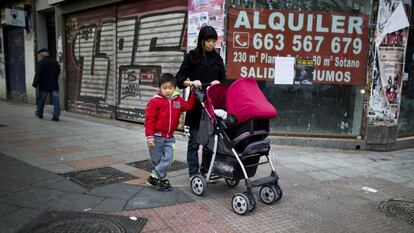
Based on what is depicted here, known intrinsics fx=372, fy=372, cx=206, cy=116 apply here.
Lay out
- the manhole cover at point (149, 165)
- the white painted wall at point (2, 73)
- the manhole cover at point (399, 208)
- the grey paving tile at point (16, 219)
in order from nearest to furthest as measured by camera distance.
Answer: the grey paving tile at point (16, 219) < the manhole cover at point (399, 208) < the manhole cover at point (149, 165) < the white painted wall at point (2, 73)

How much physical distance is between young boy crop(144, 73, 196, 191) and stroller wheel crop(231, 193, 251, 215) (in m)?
0.98

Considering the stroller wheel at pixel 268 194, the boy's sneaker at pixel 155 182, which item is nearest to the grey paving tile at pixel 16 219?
the boy's sneaker at pixel 155 182

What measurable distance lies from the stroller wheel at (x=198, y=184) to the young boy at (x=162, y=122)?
0.34 meters

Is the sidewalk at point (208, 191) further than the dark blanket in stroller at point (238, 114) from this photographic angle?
No

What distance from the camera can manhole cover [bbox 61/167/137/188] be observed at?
470 cm

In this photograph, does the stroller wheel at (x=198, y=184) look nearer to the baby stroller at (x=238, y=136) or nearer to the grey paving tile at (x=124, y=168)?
the baby stroller at (x=238, y=136)

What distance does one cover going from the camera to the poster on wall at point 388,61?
7.14m

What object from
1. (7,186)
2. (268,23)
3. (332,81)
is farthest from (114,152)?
(332,81)

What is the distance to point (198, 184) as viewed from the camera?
4340mm

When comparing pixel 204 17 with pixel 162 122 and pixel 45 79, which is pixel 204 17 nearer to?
pixel 162 122

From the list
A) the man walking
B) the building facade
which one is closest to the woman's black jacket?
the building facade

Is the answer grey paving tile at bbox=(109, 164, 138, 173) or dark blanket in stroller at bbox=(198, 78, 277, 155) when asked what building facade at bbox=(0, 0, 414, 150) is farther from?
dark blanket in stroller at bbox=(198, 78, 277, 155)

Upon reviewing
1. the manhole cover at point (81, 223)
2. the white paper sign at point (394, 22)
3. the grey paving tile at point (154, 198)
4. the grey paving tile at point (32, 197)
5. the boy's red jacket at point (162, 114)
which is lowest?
the manhole cover at point (81, 223)

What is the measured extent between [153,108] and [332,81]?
4.48 m
